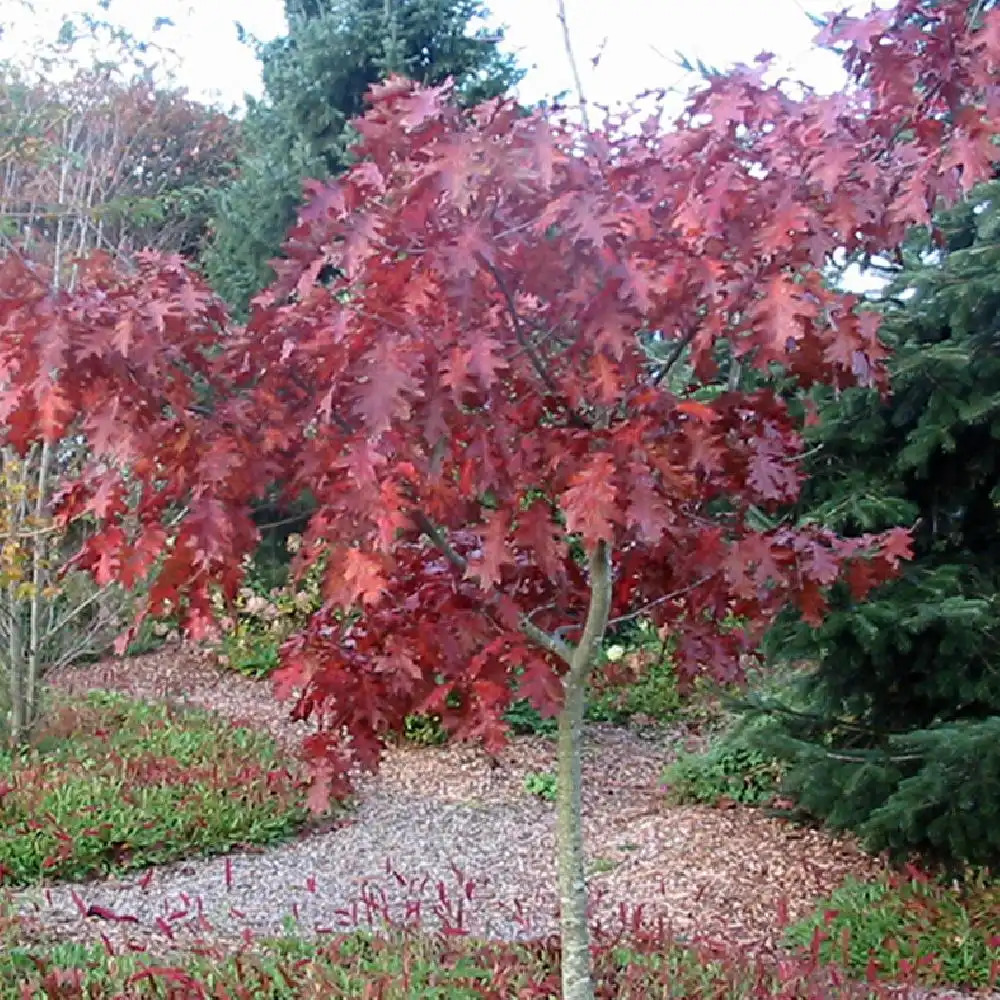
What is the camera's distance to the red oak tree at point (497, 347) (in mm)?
2098

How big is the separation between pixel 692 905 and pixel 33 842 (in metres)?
3.00

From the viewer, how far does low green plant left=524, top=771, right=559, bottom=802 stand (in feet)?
22.4

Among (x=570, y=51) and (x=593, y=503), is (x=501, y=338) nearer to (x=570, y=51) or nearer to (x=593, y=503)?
(x=593, y=503)

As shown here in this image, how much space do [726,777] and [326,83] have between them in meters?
7.29

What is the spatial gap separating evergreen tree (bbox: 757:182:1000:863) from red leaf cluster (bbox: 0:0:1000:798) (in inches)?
78.6

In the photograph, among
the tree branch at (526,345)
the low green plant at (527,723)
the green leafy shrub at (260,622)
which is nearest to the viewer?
the tree branch at (526,345)

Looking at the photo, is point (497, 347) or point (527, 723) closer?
point (497, 347)

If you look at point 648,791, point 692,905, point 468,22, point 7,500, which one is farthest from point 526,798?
point 468,22

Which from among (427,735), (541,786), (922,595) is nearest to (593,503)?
(922,595)

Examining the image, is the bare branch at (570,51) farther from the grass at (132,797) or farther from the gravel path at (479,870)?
the grass at (132,797)

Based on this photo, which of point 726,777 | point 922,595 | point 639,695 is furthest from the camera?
point 639,695

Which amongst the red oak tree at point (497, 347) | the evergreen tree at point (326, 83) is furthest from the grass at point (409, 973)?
the evergreen tree at point (326, 83)

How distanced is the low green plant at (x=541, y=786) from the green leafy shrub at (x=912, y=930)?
2.36 metres

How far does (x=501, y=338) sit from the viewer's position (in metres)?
2.50
